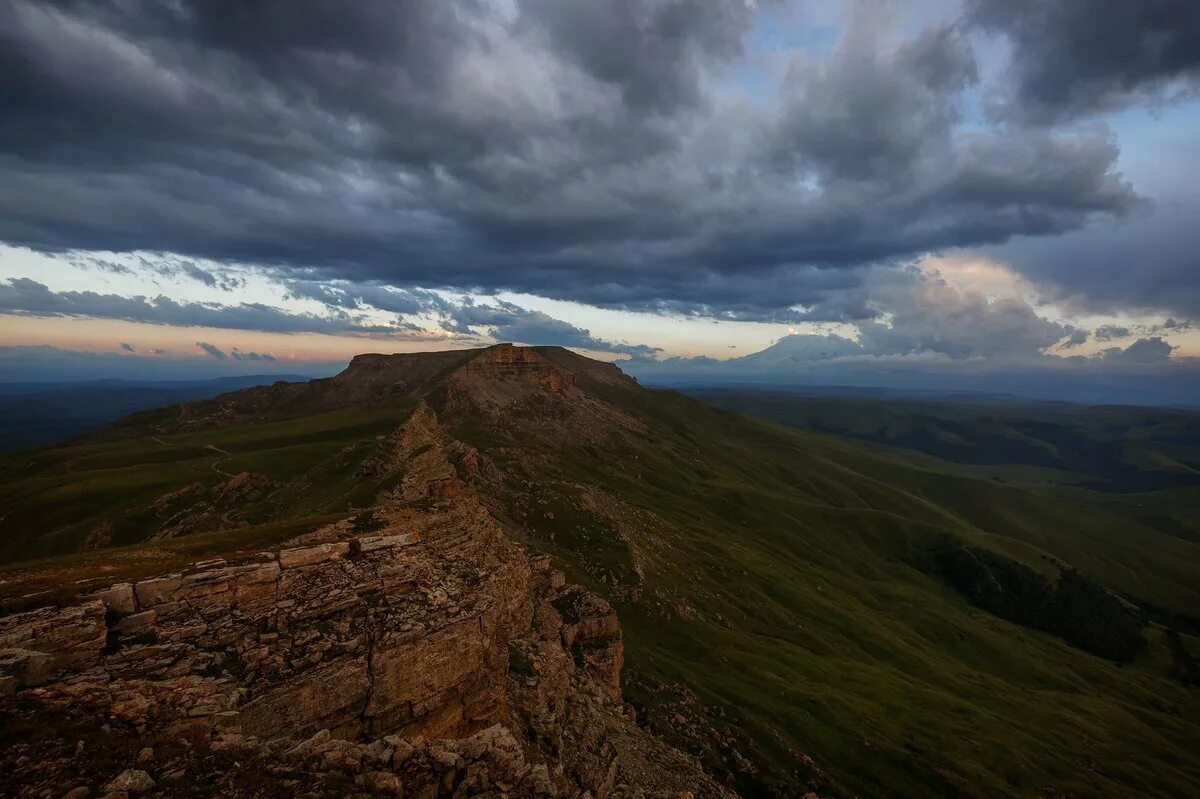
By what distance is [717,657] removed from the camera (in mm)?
85375

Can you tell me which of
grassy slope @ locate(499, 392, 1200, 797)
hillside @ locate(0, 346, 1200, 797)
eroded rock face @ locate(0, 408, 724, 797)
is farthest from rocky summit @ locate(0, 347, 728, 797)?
grassy slope @ locate(499, 392, 1200, 797)

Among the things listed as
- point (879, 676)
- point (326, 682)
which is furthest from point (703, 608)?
point (326, 682)

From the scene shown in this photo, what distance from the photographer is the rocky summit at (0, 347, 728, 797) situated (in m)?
17.3

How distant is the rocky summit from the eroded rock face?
0.07 m

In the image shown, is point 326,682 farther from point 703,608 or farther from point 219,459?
point 219,459

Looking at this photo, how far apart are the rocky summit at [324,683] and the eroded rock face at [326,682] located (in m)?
0.07

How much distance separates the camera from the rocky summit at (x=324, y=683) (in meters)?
17.3

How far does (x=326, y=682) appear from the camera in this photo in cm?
2553

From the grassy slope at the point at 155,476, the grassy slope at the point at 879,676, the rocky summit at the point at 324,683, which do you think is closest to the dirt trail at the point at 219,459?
the grassy slope at the point at 155,476

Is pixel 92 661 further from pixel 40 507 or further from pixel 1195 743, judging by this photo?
pixel 1195 743

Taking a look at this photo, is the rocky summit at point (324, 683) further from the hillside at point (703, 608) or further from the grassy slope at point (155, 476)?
the grassy slope at point (155, 476)

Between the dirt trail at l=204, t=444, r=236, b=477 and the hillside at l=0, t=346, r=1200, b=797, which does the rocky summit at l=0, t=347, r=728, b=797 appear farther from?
the dirt trail at l=204, t=444, r=236, b=477

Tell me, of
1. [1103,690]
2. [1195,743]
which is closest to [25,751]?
[1195,743]

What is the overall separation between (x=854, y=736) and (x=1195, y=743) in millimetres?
A: 113298
